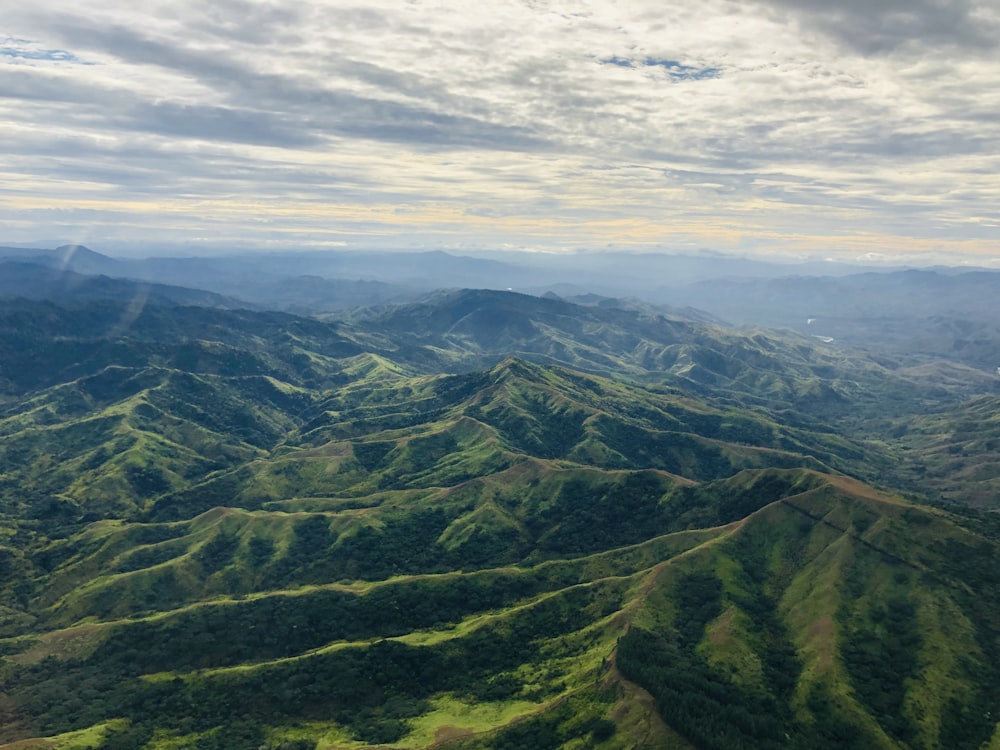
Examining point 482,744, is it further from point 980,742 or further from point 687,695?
point 980,742

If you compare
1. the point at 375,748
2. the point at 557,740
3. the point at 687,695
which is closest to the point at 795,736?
the point at 687,695

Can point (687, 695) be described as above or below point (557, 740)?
above

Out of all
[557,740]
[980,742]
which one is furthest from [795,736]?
[557,740]

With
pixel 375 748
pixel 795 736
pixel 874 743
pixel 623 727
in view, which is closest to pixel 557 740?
pixel 623 727

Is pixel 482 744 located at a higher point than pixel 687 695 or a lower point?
lower

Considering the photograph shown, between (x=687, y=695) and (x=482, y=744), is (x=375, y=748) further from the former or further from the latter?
(x=687, y=695)

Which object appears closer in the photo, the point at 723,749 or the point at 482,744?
the point at 723,749

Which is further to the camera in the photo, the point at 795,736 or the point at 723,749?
the point at 795,736

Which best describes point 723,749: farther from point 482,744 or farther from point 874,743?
point 482,744
